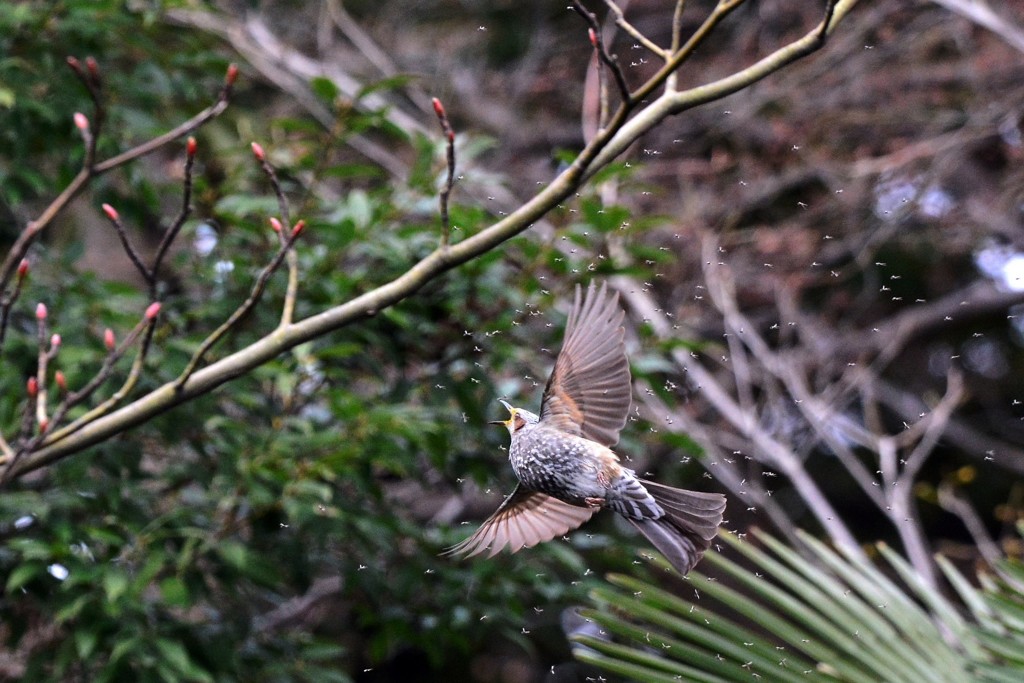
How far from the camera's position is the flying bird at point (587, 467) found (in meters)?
1.44

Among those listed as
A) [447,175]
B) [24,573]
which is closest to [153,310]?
[447,175]

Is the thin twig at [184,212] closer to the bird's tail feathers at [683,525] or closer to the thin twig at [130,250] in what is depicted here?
the thin twig at [130,250]

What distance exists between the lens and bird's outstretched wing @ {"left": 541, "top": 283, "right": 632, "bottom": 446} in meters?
1.54

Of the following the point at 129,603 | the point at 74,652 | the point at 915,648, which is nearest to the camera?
the point at 915,648

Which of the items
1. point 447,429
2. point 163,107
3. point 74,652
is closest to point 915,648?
point 447,429

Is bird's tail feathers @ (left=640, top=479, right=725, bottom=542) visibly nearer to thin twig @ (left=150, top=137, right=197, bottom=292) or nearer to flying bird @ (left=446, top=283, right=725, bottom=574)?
flying bird @ (left=446, top=283, right=725, bottom=574)

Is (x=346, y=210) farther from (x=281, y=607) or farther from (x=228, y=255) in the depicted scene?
(x=281, y=607)

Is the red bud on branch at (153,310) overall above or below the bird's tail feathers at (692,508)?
above

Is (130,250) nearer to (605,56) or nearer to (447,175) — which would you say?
(447,175)

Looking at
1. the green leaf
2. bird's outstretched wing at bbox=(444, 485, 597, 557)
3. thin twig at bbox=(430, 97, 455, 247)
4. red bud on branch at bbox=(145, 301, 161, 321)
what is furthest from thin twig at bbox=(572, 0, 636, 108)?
the green leaf

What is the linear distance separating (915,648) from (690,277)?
3.03 m

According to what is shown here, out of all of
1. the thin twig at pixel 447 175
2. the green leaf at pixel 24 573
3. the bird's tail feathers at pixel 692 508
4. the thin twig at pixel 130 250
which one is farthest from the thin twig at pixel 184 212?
the green leaf at pixel 24 573

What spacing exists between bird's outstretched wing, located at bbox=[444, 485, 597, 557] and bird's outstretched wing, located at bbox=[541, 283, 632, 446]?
0.11 meters

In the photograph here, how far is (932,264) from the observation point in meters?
5.36
